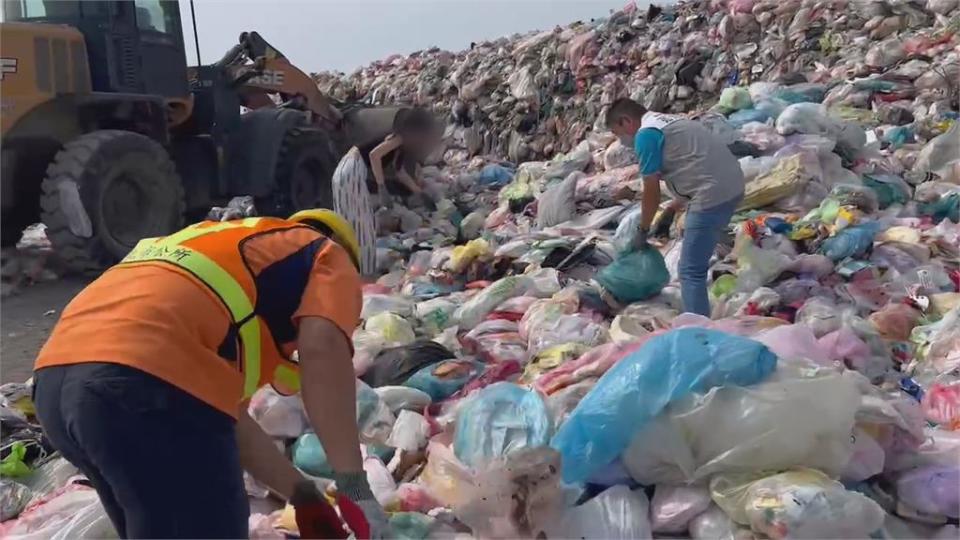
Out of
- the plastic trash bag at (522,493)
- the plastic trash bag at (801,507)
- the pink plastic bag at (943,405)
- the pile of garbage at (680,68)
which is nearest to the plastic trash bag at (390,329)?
the plastic trash bag at (522,493)

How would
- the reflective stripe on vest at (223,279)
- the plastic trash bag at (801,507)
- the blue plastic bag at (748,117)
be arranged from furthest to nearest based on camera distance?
the blue plastic bag at (748,117), the plastic trash bag at (801,507), the reflective stripe on vest at (223,279)

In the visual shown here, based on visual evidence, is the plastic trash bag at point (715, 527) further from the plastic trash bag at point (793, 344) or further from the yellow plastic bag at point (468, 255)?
the yellow plastic bag at point (468, 255)

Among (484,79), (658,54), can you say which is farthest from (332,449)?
(484,79)

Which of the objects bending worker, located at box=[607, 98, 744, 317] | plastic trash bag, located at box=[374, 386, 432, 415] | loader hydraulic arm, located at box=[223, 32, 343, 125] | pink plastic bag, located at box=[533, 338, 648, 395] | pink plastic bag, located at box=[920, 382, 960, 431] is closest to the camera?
pink plastic bag, located at box=[920, 382, 960, 431]

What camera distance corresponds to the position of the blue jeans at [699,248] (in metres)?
4.27

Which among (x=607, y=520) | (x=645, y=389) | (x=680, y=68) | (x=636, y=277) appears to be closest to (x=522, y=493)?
(x=607, y=520)

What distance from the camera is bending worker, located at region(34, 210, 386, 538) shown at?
5.32 feet

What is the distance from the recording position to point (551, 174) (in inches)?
318

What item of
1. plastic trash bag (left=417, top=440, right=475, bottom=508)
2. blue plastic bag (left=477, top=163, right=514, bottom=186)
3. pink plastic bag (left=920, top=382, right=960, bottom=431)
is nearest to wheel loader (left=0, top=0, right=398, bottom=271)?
blue plastic bag (left=477, top=163, right=514, bottom=186)

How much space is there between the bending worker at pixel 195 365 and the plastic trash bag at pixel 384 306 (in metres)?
2.90

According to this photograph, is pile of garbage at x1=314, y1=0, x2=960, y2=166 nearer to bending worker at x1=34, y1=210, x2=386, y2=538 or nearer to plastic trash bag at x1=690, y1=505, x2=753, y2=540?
plastic trash bag at x1=690, y1=505, x2=753, y2=540

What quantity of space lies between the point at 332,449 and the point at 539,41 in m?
12.6

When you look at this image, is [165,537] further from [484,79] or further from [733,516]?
[484,79]

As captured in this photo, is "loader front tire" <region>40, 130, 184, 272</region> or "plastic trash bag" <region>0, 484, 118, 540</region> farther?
"loader front tire" <region>40, 130, 184, 272</region>
